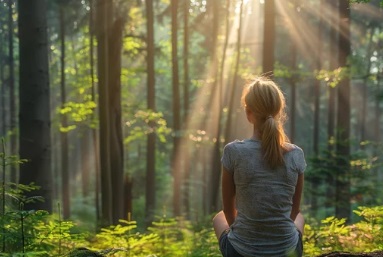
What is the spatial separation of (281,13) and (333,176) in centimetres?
1151

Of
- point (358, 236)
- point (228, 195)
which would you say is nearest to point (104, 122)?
point (358, 236)

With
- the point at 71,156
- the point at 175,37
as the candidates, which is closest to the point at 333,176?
the point at 175,37

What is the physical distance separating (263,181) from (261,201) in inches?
5.6

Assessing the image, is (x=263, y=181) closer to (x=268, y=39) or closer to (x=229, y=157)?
(x=229, y=157)

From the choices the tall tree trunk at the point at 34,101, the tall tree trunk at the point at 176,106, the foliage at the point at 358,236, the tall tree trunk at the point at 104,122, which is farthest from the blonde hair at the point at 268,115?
the tall tree trunk at the point at 176,106

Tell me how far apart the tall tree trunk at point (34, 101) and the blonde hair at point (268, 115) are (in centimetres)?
470

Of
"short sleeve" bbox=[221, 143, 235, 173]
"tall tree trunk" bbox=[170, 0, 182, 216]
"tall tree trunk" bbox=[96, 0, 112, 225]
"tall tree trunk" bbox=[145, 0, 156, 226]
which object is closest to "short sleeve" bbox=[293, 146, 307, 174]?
"short sleeve" bbox=[221, 143, 235, 173]

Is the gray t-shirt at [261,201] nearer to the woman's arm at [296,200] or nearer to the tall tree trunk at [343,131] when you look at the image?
the woman's arm at [296,200]

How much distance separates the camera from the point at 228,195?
347 cm

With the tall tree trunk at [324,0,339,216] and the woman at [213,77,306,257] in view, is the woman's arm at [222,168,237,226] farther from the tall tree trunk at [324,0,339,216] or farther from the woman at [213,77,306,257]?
the tall tree trunk at [324,0,339,216]

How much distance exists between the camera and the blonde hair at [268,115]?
10.7ft

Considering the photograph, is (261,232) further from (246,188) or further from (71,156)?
(71,156)

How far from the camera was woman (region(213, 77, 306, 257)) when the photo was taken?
3297 millimetres

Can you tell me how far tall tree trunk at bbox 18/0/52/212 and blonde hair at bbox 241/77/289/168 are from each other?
15.4ft
